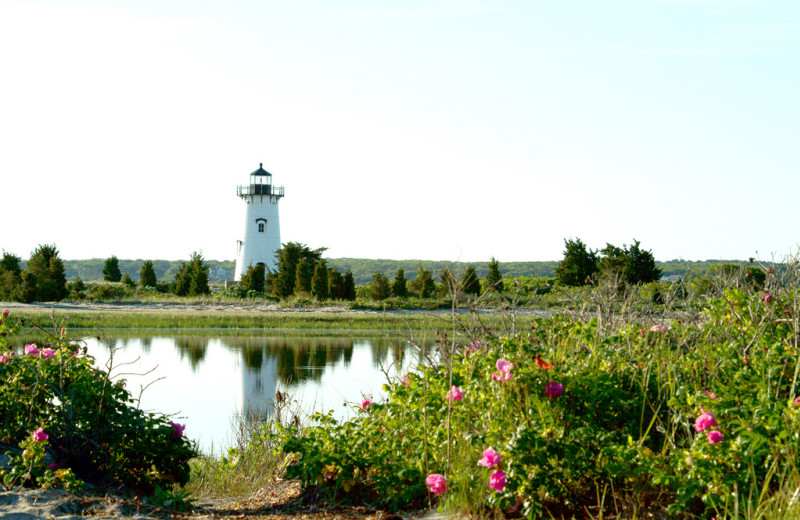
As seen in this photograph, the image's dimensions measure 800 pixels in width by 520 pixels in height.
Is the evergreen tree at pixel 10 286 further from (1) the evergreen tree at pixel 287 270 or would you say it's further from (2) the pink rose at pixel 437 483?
(2) the pink rose at pixel 437 483

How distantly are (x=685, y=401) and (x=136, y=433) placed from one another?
11.8 ft

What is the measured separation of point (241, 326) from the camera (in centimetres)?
2769

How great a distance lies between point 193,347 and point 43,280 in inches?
585

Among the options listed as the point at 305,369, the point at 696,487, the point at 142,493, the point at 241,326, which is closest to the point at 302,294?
the point at 241,326

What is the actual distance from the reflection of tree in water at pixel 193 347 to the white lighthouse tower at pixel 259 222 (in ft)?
73.8

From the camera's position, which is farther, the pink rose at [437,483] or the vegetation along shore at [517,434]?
the pink rose at [437,483]

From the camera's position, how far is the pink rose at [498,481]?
12.2 ft

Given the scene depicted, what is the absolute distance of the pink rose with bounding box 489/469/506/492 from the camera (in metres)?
3.72

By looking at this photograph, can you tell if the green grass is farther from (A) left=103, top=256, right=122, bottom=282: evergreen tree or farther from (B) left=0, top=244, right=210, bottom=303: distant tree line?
(A) left=103, top=256, right=122, bottom=282: evergreen tree

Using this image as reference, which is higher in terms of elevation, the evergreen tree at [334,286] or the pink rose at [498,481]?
the evergreen tree at [334,286]

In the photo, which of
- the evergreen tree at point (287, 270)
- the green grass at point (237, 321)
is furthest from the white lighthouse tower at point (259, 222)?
the green grass at point (237, 321)

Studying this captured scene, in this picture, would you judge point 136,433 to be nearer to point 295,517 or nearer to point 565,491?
point 295,517

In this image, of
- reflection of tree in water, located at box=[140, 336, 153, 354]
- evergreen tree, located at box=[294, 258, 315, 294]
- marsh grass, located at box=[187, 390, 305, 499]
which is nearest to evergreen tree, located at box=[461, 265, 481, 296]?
marsh grass, located at box=[187, 390, 305, 499]

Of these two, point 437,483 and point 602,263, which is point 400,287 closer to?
point 602,263
